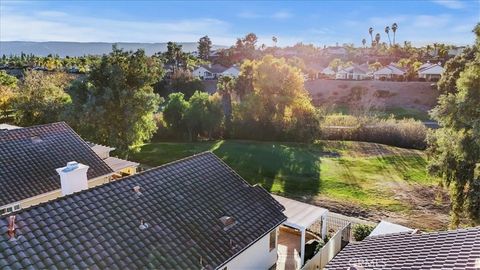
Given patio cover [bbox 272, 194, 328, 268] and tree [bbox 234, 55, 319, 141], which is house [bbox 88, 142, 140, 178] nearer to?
patio cover [bbox 272, 194, 328, 268]

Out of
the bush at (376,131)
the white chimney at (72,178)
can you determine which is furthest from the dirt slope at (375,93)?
the white chimney at (72,178)

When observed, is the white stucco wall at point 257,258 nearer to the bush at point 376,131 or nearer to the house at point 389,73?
the bush at point 376,131

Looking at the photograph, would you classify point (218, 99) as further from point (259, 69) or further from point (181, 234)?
point (181, 234)

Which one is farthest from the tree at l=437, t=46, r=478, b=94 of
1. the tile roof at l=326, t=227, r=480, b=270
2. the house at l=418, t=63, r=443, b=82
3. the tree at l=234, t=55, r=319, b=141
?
the house at l=418, t=63, r=443, b=82

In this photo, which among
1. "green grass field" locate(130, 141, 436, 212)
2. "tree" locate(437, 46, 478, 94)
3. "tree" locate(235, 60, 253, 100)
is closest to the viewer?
"green grass field" locate(130, 141, 436, 212)

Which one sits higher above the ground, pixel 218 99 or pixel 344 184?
pixel 218 99

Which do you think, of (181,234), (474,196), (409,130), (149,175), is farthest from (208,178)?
(409,130)
